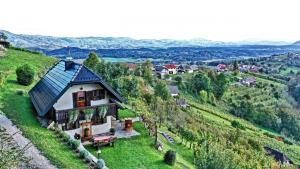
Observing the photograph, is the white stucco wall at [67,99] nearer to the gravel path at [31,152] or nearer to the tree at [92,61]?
the gravel path at [31,152]

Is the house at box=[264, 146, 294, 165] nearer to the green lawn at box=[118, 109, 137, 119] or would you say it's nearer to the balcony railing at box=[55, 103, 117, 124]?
the green lawn at box=[118, 109, 137, 119]

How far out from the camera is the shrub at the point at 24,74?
39.5m

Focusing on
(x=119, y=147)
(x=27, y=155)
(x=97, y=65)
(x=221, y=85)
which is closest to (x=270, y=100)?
(x=221, y=85)

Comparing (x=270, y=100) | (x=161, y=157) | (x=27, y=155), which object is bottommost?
(x=270, y=100)

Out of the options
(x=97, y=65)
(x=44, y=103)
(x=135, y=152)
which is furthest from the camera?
(x=97, y=65)

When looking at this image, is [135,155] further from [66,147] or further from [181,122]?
[181,122]

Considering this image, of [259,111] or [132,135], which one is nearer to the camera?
[132,135]

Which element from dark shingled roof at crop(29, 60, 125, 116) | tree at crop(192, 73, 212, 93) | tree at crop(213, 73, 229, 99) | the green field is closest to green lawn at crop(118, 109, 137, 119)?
the green field

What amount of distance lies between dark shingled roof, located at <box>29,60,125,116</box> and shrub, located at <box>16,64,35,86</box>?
831cm

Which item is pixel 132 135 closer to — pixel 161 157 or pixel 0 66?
pixel 161 157

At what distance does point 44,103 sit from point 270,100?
87231 millimetres

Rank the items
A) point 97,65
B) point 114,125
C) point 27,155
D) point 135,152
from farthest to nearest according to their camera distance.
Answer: point 97,65 → point 114,125 → point 135,152 → point 27,155

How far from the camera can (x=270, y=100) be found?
336 ft

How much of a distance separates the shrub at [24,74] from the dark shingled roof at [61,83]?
27.3 feet
